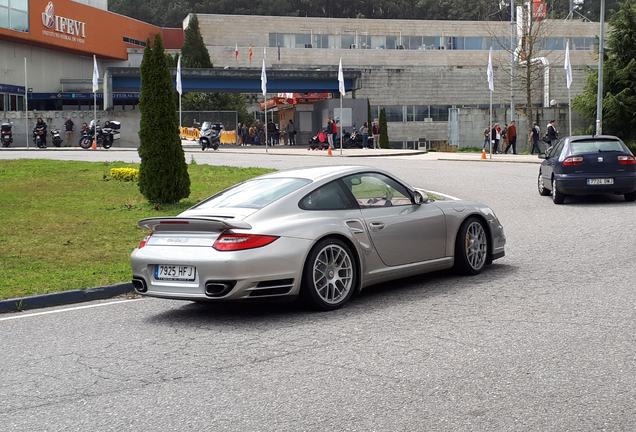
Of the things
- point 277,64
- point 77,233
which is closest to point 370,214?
point 77,233

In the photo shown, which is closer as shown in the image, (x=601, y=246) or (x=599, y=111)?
(x=601, y=246)

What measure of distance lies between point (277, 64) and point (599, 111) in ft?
166

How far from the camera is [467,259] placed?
8.85 metres

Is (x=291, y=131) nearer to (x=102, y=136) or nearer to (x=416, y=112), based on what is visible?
(x=416, y=112)

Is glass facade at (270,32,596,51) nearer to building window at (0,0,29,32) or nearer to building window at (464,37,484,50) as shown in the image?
building window at (464,37,484,50)

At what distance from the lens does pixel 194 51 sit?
247ft

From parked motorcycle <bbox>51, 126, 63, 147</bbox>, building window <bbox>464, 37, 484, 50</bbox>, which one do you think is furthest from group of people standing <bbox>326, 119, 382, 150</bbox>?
building window <bbox>464, 37, 484, 50</bbox>

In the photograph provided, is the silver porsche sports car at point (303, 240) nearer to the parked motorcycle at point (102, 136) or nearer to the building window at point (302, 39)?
the parked motorcycle at point (102, 136)

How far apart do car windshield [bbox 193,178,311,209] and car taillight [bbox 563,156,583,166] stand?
419 inches

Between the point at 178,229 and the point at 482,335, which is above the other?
the point at 178,229

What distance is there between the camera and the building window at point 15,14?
6009cm

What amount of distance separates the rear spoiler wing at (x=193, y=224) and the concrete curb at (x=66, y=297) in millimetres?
1551

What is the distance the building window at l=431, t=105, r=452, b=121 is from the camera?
233ft

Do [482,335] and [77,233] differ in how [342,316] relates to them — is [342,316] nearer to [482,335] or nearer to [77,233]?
[482,335]
